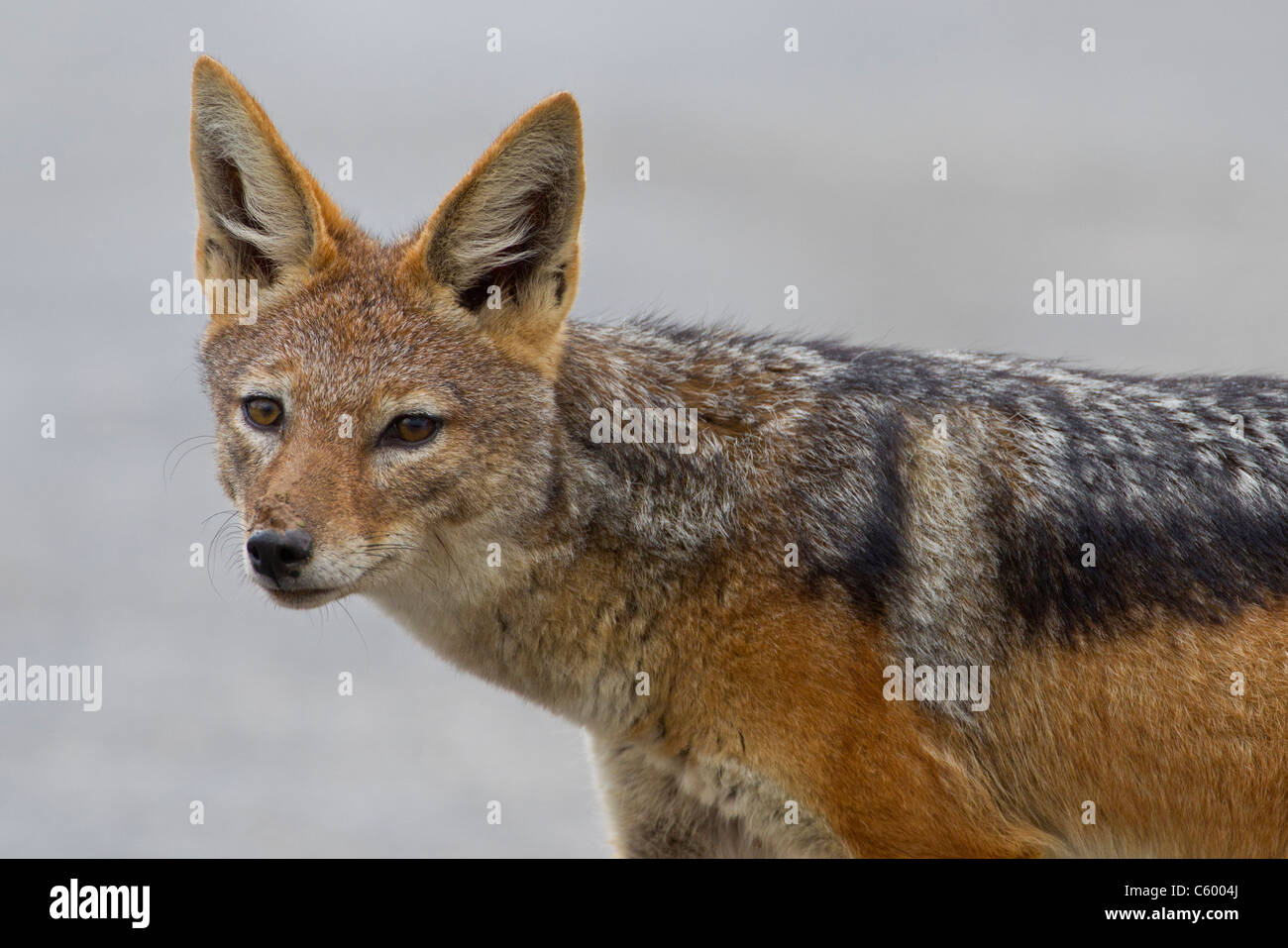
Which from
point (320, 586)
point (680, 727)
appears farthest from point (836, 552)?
point (320, 586)

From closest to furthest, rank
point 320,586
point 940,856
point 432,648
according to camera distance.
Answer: point 320,586 < point 940,856 < point 432,648

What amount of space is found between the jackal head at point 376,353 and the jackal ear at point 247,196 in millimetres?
11

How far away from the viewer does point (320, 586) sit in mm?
7785

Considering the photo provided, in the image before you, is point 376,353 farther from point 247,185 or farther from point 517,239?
point 247,185

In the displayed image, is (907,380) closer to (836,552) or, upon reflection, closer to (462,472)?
(836,552)

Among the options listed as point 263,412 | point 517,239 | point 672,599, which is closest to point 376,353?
point 263,412

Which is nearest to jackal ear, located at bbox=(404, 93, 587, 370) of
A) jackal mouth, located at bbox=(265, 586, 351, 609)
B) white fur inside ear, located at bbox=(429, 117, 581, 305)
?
white fur inside ear, located at bbox=(429, 117, 581, 305)

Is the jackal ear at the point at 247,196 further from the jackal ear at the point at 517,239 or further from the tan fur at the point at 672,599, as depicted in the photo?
the jackal ear at the point at 517,239

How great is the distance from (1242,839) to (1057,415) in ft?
8.85

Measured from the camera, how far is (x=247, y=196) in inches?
345

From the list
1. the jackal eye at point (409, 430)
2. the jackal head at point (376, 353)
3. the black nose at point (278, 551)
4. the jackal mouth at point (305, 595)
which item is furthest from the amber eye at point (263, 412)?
the jackal mouth at point (305, 595)

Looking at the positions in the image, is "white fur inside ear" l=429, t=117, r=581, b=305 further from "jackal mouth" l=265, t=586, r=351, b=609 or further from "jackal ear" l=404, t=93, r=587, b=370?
"jackal mouth" l=265, t=586, r=351, b=609

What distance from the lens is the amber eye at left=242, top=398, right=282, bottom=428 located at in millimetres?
8219

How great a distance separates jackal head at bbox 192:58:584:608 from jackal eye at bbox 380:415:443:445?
0.03 ft
